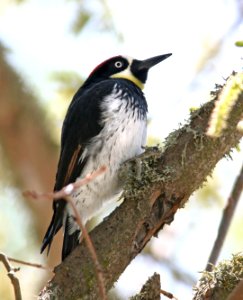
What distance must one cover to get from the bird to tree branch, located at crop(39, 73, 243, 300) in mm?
620

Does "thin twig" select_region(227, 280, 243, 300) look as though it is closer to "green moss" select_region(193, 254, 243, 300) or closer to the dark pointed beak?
"green moss" select_region(193, 254, 243, 300)

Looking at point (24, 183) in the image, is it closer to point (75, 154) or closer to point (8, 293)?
point (8, 293)

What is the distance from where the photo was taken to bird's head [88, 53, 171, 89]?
478 centimetres

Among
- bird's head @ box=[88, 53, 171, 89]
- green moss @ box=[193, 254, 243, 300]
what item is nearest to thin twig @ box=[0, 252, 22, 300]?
green moss @ box=[193, 254, 243, 300]

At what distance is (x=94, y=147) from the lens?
3922mm

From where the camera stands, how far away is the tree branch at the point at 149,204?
2.99 metres

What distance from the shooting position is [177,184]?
3.15m

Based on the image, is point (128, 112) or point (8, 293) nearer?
point (128, 112)

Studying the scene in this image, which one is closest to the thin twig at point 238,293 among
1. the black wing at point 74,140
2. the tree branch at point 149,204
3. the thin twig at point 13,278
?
the thin twig at point 13,278

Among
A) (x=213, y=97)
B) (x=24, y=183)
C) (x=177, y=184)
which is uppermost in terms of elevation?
(x=24, y=183)

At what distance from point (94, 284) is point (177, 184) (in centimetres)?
58

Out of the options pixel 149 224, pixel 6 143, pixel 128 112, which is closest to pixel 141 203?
pixel 149 224

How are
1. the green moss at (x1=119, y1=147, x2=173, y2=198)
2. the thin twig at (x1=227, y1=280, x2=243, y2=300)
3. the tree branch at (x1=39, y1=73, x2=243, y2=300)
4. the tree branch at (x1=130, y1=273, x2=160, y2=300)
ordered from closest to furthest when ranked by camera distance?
1. the thin twig at (x1=227, y1=280, x2=243, y2=300)
2. the tree branch at (x1=130, y1=273, x2=160, y2=300)
3. the tree branch at (x1=39, y1=73, x2=243, y2=300)
4. the green moss at (x1=119, y1=147, x2=173, y2=198)

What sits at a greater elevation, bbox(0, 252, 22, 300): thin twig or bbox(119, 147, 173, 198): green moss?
bbox(119, 147, 173, 198): green moss
